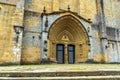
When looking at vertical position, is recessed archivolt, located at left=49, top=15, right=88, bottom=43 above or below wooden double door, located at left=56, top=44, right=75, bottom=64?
above

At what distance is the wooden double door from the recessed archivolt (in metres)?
0.84

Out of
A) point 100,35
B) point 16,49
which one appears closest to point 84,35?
point 100,35

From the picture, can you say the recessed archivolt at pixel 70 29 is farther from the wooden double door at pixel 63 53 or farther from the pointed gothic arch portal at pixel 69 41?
the wooden double door at pixel 63 53

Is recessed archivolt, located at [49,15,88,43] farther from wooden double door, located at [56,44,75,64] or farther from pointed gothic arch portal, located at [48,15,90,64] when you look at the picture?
wooden double door, located at [56,44,75,64]

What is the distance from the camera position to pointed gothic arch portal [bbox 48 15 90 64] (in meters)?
13.8

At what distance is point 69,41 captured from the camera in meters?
14.8

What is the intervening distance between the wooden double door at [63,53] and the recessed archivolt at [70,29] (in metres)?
0.84

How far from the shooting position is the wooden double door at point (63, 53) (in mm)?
13948

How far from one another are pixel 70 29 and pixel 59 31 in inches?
47.5

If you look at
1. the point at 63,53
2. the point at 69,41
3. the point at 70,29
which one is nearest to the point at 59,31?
the point at 70,29

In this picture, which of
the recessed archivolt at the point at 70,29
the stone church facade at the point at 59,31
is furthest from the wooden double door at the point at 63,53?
the recessed archivolt at the point at 70,29

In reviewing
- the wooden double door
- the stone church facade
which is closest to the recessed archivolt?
the stone church facade

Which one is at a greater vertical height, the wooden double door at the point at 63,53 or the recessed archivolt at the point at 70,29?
the recessed archivolt at the point at 70,29

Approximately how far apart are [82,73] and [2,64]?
7918mm
